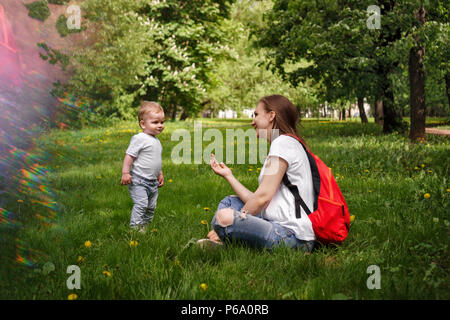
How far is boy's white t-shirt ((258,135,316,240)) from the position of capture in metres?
2.63

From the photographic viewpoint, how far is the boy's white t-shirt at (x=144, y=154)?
11.6 feet

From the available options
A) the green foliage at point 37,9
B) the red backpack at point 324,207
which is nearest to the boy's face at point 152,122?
the red backpack at point 324,207

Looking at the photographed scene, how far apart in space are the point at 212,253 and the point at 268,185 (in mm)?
660

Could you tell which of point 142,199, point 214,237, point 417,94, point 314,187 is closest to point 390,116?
point 417,94

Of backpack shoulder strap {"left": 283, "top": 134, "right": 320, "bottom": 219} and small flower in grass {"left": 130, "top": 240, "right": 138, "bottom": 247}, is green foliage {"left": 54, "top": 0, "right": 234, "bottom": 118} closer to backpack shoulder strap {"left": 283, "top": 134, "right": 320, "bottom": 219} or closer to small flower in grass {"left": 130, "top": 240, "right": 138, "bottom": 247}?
small flower in grass {"left": 130, "top": 240, "right": 138, "bottom": 247}

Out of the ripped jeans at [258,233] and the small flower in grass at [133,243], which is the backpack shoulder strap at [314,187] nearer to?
the ripped jeans at [258,233]

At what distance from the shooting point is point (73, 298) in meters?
1.99

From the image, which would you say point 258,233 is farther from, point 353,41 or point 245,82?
point 245,82

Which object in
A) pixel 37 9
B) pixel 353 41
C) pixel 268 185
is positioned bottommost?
pixel 268 185

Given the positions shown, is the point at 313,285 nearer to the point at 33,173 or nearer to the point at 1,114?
the point at 1,114

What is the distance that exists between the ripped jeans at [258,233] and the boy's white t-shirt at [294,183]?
0.19 feet

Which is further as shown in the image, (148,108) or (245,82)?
(245,82)

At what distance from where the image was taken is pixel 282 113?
9.27 feet

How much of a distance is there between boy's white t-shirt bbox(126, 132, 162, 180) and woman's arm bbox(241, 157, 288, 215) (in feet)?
4.35
